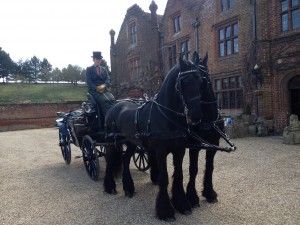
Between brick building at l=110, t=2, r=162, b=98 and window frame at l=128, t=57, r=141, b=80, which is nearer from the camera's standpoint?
brick building at l=110, t=2, r=162, b=98

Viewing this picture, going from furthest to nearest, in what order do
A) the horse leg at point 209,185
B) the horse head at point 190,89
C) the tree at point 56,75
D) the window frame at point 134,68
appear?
the tree at point 56,75, the window frame at point 134,68, the horse leg at point 209,185, the horse head at point 190,89

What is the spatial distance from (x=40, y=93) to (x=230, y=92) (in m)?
31.8

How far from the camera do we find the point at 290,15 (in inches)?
480

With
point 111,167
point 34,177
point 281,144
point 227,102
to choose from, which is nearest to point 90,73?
point 111,167

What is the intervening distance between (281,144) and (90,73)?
24.3ft

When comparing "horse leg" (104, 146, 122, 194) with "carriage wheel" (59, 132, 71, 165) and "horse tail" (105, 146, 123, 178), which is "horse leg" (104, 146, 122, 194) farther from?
"carriage wheel" (59, 132, 71, 165)

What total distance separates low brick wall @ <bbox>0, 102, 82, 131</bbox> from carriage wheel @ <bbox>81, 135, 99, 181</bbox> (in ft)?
69.8

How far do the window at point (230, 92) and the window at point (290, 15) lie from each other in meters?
3.17

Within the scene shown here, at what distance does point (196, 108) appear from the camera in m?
3.67

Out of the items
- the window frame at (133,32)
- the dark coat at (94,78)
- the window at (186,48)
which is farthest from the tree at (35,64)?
the dark coat at (94,78)

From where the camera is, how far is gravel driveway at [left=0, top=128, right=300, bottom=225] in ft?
13.7

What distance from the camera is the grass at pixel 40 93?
36500 mm

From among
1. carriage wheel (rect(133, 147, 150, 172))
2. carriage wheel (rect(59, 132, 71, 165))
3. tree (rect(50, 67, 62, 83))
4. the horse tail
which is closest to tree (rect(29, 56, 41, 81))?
tree (rect(50, 67, 62, 83))

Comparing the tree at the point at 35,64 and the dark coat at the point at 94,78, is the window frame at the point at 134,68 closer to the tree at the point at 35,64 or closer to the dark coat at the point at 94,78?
the dark coat at the point at 94,78
